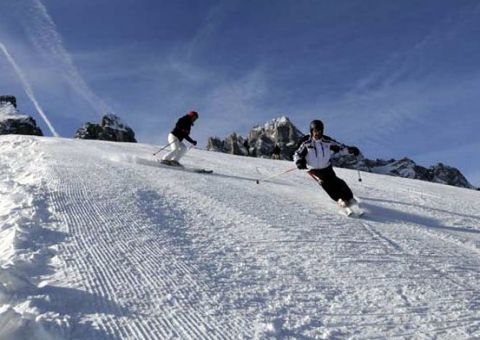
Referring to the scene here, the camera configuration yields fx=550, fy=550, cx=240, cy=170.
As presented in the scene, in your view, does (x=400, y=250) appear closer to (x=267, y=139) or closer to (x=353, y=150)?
(x=353, y=150)

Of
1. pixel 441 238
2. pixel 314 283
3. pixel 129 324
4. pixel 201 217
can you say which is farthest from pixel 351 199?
pixel 129 324

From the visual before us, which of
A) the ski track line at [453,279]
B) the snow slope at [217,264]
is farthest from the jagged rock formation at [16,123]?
the ski track line at [453,279]

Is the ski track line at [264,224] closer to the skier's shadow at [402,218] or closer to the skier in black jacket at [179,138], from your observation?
the skier's shadow at [402,218]

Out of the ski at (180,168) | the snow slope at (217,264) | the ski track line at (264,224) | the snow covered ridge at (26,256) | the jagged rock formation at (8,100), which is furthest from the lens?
the jagged rock formation at (8,100)

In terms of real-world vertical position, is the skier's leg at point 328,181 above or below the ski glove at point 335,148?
below

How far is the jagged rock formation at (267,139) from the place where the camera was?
153m

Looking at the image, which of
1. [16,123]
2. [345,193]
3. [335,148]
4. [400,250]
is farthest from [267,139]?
[400,250]

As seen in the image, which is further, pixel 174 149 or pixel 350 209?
pixel 174 149

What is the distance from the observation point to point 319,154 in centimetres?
1175

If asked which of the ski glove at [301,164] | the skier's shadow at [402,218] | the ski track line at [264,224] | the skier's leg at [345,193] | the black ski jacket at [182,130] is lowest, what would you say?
the ski track line at [264,224]

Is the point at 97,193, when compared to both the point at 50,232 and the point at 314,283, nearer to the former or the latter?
the point at 50,232

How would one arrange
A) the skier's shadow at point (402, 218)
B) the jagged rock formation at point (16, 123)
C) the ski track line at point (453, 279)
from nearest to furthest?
1. the ski track line at point (453, 279)
2. the skier's shadow at point (402, 218)
3. the jagged rock formation at point (16, 123)

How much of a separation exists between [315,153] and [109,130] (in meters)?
139

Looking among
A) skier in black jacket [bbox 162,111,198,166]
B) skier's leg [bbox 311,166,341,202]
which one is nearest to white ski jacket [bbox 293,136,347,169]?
skier's leg [bbox 311,166,341,202]
